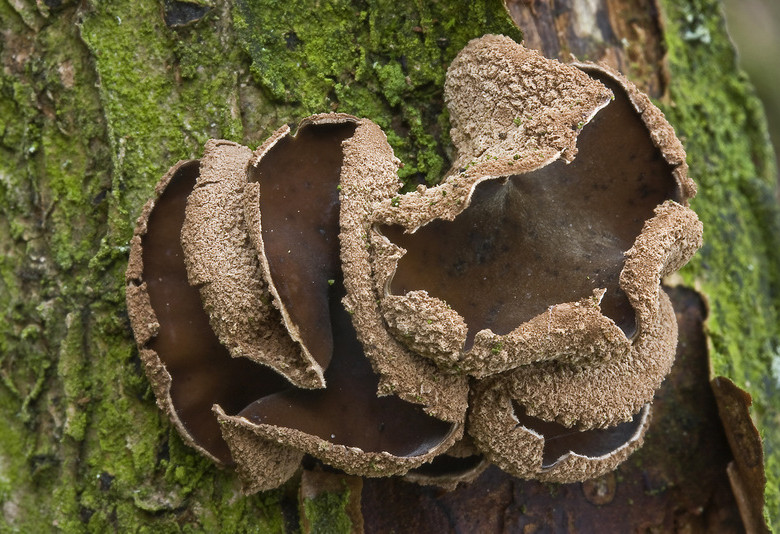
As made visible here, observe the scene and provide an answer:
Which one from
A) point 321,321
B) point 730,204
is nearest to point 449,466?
point 321,321

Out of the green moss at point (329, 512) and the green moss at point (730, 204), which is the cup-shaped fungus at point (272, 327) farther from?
the green moss at point (730, 204)

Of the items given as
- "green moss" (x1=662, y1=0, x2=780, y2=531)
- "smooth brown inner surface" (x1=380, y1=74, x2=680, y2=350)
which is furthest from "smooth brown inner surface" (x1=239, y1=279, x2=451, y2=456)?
"green moss" (x1=662, y1=0, x2=780, y2=531)

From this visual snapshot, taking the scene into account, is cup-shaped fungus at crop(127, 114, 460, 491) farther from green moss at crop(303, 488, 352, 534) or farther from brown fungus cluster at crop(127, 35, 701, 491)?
green moss at crop(303, 488, 352, 534)

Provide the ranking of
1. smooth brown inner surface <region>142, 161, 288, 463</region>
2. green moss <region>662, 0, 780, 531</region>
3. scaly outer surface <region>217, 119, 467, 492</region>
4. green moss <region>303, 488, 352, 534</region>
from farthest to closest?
Result: green moss <region>662, 0, 780, 531</region> < green moss <region>303, 488, 352, 534</region> < smooth brown inner surface <region>142, 161, 288, 463</region> < scaly outer surface <region>217, 119, 467, 492</region>


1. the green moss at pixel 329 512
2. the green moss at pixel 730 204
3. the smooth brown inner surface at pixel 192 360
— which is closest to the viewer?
the smooth brown inner surface at pixel 192 360

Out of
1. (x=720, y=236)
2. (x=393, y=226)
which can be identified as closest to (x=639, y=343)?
(x=393, y=226)

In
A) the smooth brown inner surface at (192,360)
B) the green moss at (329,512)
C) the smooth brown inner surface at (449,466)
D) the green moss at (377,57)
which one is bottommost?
the green moss at (329,512)

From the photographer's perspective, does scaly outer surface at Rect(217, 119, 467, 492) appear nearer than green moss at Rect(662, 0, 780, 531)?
Yes

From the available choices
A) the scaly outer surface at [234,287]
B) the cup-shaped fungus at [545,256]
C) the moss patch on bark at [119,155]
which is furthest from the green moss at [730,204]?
the scaly outer surface at [234,287]
